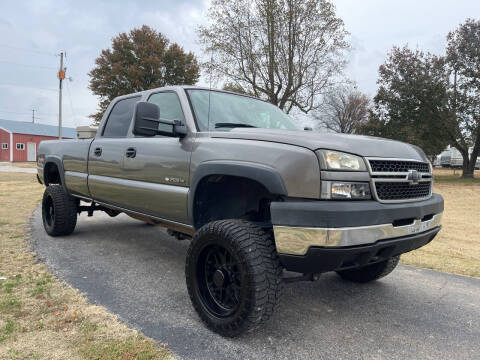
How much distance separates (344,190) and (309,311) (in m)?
1.32

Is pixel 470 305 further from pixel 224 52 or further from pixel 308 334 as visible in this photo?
pixel 224 52

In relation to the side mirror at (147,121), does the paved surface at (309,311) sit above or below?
below

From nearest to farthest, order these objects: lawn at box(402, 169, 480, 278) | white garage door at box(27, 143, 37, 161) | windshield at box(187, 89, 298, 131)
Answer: windshield at box(187, 89, 298, 131) < lawn at box(402, 169, 480, 278) < white garage door at box(27, 143, 37, 161)

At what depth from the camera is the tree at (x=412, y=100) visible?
22.7 meters

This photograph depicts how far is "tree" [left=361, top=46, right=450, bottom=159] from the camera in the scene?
2273 cm

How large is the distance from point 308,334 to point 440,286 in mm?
1972

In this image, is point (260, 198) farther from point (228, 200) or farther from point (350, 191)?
point (350, 191)

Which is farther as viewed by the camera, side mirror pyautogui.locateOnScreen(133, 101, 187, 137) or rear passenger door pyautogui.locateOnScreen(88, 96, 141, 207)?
rear passenger door pyautogui.locateOnScreen(88, 96, 141, 207)

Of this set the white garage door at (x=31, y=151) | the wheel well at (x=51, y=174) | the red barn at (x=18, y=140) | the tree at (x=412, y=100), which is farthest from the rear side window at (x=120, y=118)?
the white garage door at (x=31, y=151)

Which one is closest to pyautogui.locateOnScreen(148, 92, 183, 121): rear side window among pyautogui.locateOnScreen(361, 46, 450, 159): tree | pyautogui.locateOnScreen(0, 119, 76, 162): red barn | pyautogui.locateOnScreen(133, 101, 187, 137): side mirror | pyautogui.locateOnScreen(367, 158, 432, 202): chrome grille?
pyautogui.locateOnScreen(133, 101, 187, 137): side mirror

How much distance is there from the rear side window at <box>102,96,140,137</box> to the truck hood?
1.94m

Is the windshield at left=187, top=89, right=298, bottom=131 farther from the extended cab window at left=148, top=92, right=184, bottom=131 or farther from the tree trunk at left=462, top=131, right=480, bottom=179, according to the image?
the tree trunk at left=462, top=131, right=480, bottom=179

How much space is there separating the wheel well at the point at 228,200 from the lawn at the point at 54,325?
1012 mm

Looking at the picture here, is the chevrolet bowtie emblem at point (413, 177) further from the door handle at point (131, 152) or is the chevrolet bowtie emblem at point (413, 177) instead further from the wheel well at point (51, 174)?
the wheel well at point (51, 174)
